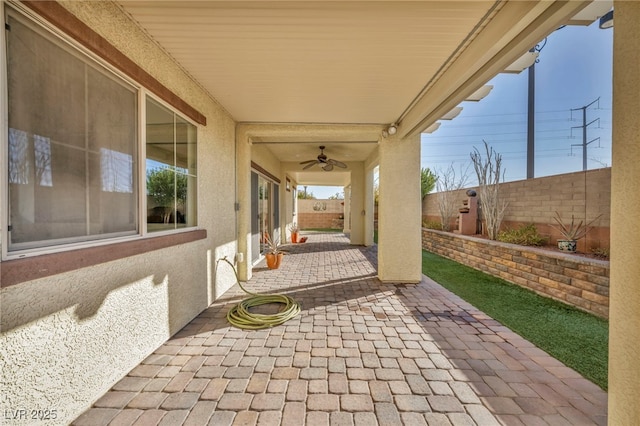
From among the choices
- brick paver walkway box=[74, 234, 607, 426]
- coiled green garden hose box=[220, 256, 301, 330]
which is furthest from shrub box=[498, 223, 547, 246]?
coiled green garden hose box=[220, 256, 301, 330]

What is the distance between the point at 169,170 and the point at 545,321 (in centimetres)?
506

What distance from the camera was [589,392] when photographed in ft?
6.64

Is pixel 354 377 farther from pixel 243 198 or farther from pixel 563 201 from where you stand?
pixel 563 201

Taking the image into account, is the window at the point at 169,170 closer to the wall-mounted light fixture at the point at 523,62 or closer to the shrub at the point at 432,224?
the wall-mounted light fixture at the point at 523,62

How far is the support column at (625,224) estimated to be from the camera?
1.31 metres

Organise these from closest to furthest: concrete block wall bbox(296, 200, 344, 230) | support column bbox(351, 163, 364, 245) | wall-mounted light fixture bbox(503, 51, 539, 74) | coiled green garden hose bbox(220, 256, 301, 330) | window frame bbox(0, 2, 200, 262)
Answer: window frame bbox(0, 2, 200, 262) < wall-mounted light fixture bbox(503, 51, 539, 74) < coiled green garden hose bbox(220, 256, 301, 330) < support column bbox(351, 163, 364, 245) < concrete block wall bbox(296, 200, 344, 230)

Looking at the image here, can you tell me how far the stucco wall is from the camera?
147 cm

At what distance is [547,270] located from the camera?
4.05m

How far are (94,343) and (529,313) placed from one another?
194 inches

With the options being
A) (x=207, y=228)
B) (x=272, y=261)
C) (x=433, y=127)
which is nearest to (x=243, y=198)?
(x=207, y=228)

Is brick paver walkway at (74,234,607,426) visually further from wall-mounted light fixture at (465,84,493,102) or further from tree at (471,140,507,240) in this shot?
tree at (471,140,507,240)

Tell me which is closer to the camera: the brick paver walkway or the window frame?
the window frame

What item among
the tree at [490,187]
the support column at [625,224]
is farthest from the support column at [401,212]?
the support column at [625,224]

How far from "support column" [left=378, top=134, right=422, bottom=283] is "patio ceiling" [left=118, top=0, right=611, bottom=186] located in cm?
109
